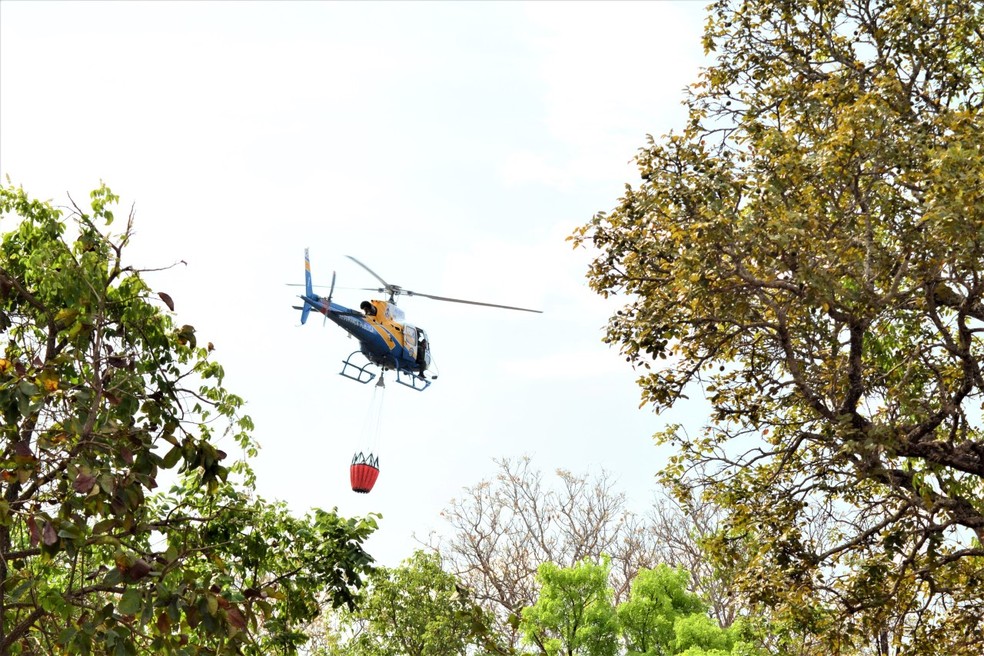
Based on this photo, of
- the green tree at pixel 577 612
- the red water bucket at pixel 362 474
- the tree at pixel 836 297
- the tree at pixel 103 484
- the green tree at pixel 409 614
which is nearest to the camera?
the tree at pixel 103 484

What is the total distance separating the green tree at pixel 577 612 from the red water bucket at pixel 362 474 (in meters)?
8.51

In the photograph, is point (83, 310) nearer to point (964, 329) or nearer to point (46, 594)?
point (46, 594)

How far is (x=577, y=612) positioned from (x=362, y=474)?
9.22m

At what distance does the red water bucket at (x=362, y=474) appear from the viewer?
26.2 meters

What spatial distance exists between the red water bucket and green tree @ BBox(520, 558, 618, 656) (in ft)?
27.9

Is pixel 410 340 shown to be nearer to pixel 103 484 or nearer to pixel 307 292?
pixel 307 292

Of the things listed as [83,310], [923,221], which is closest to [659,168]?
[923,221]

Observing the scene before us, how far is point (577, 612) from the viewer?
18297 millimetres

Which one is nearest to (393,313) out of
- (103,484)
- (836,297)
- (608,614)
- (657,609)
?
(608,614)

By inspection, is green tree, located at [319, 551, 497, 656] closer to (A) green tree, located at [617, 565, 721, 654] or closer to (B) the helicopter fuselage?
(A) green tree, located at [617, 565, 721, 654]

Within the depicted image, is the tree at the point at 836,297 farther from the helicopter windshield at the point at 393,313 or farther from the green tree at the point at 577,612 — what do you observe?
the helicopter windshield at the point at 393,313

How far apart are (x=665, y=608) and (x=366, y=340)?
12.4 metres

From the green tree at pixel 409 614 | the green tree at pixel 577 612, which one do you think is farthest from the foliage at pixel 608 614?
the green tree at pixel 409 614

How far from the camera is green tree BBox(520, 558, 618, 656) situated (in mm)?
18062
